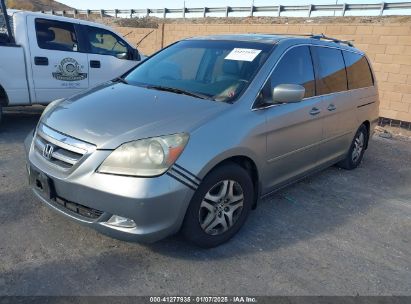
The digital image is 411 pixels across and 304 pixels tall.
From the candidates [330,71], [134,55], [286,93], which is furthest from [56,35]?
[286,93]

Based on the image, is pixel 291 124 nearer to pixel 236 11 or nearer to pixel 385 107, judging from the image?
pixel 385 107

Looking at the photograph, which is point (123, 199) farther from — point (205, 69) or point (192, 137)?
point (205, 69)

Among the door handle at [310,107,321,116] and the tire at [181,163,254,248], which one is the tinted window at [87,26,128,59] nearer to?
the door handle at [310,107,321,116]

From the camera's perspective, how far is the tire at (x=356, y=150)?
5243mm

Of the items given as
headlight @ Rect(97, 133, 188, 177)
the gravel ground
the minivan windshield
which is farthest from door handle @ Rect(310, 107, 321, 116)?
headlight @ Rect(97, 133, 188, 177)

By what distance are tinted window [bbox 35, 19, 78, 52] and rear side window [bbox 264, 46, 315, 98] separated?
4141 millimetres

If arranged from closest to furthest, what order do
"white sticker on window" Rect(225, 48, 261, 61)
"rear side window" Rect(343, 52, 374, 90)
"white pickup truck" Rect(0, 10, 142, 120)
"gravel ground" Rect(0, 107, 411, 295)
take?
"gravel ground" Rect(0, 107, 411, 295) → "white sticker on window" Rect(225, 48, 261, 61) → "rear side window" Rect(343, 52, 374, 90) → "white pickup truck" Rect(0, 10, 142, 120)

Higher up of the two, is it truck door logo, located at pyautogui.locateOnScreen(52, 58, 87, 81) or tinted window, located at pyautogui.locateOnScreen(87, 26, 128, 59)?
tinted window, located at pyautogui.locateOnScreen(87, 26, 128, 59)

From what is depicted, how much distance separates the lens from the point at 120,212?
260 centimetres

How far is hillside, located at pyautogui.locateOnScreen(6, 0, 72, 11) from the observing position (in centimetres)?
5212

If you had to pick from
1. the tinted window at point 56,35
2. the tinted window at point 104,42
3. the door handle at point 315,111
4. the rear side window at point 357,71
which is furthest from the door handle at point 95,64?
the door handle at point 315,111

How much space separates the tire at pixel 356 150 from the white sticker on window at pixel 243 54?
92.2 inches

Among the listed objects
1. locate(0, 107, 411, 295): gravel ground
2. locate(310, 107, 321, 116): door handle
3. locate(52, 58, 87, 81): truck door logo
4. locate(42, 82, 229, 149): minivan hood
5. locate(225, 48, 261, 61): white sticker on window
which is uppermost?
locate(225, 48, 261, 61): white sticker on window

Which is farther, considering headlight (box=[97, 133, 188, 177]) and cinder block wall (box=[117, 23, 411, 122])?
Result: cinder block wall (box=[117, 23, 411, 122])
